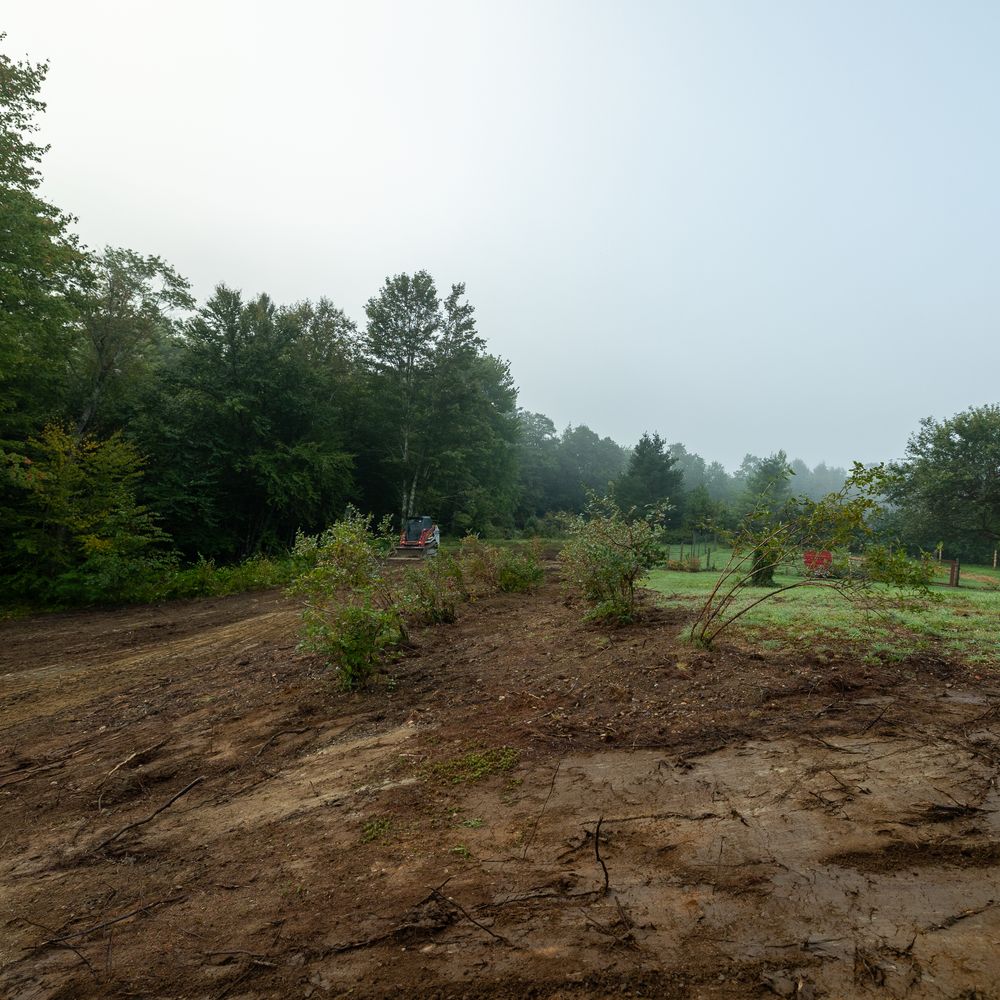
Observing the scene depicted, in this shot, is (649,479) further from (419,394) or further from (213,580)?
(213,580)

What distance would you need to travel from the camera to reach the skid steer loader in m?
20.0

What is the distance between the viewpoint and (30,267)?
39.3ft

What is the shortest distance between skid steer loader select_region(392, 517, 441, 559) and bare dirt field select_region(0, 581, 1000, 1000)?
1465cm

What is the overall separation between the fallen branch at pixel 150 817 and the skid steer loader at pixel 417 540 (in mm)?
15363

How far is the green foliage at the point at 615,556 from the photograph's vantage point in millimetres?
6809

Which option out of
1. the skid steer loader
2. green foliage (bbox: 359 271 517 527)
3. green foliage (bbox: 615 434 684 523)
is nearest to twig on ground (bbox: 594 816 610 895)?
the skid steer loader

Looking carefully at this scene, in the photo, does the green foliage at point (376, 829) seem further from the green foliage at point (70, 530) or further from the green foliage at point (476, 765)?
the green foliage at point (70, 530)

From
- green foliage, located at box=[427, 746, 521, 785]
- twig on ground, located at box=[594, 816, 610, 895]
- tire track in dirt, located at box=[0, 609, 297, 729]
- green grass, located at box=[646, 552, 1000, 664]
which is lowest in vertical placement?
tire track in dirt, located at box=[0, 609, 297, 729]

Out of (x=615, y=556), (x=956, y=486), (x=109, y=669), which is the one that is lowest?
(x=109, y=669)

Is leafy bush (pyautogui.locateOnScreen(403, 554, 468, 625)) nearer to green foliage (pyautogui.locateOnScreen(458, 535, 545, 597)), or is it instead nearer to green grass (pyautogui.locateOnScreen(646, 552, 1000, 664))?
green foliage (pyautogui.locateOnScreen(458, 535, 545, 597))

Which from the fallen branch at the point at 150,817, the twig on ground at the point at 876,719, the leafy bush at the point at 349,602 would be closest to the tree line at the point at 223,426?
the twig on ground at the point at 876,719

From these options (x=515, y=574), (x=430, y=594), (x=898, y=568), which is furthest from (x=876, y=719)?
(x=515, y=574)

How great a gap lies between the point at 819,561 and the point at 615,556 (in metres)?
2.39

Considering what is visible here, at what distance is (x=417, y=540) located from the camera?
2131cm
